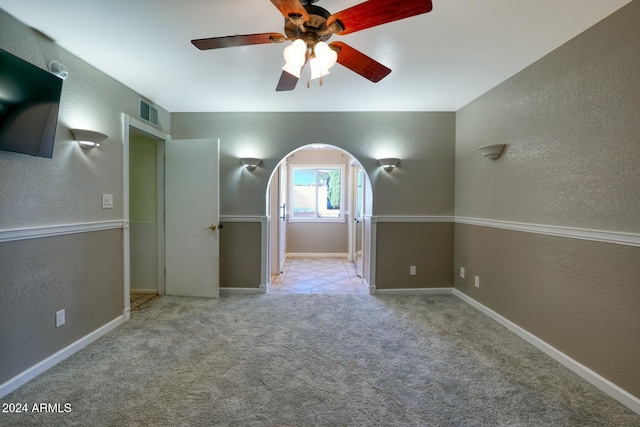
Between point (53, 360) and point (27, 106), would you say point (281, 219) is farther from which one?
point (27, 106)

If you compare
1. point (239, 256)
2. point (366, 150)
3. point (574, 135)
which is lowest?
point (239, 256)

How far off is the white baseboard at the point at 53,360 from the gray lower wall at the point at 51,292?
0.03 meters

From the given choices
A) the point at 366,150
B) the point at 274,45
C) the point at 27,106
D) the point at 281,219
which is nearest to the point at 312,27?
the point at 274,45

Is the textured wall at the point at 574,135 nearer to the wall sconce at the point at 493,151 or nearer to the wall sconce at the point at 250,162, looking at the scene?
the wall sconce at the point at 493,151

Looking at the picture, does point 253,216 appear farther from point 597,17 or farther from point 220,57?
point 597,17

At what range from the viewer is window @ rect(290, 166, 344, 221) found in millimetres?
6727

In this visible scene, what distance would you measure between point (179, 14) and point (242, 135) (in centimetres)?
191

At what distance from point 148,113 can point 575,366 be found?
4.51 meters

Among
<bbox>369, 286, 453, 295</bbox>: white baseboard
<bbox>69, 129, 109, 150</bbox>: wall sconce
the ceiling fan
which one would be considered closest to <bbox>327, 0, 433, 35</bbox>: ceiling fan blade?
the ceiling fan

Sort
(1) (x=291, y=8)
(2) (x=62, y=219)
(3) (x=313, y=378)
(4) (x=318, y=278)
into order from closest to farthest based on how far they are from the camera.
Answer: (1) (x=291, y=8) → (3) (x=313, y=378) → (2) (x=62, y=219) → (4) (x=318, y=278)

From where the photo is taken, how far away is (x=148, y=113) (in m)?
3.28

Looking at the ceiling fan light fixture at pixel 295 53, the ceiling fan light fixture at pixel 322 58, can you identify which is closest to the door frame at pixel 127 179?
the ceiling fan light fixture at pixel 295 53

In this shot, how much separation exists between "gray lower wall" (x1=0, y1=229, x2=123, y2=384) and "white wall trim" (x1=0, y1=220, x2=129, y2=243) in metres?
0.04

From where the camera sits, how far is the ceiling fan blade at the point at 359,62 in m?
1.65
